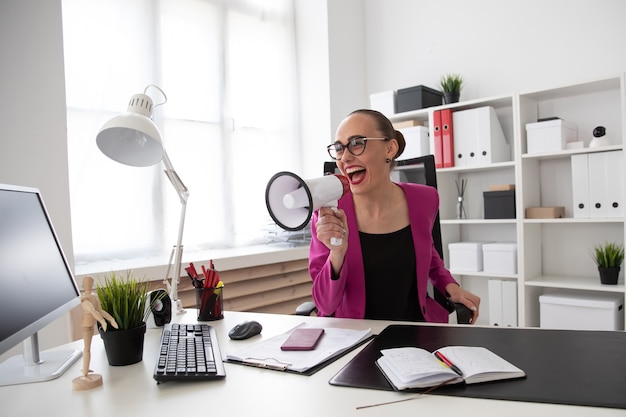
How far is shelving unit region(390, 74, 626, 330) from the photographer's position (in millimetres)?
2891

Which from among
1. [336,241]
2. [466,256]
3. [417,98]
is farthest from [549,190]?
[336,241]

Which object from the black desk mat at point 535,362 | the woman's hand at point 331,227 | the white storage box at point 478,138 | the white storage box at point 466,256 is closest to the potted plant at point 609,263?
the white storage box at point 466,256

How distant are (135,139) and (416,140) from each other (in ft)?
7.72

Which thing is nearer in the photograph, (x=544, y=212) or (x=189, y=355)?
(x=189, y=355)

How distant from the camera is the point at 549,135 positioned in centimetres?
287

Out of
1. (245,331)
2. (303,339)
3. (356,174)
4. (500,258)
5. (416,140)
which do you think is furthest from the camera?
(416,140)

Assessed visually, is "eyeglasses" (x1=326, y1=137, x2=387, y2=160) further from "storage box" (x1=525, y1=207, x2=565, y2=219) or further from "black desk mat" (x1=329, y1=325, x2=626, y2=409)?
"storage box" (x1=525, y1=207, x2=565, y2=219)

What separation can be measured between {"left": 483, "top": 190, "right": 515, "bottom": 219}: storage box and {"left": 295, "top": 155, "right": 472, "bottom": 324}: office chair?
97 centimetres

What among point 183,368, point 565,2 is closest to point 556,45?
point 565,2

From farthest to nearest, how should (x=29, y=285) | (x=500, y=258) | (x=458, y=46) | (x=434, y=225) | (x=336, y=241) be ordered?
(x=458, y=46)
(x=500, y=258)
(x=434, y=225)
(x=336, y=241)
(x=29, y=285)

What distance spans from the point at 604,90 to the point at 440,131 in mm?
1042

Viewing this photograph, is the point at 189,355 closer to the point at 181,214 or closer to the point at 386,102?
the point at 181,214

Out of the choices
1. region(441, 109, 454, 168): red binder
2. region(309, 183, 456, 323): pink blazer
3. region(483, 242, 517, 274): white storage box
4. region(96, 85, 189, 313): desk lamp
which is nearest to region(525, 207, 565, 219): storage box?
region(483, 242, 517, 274): white storage box

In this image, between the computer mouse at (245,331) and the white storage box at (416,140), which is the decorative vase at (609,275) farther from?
the computer mouse at (245,331)
